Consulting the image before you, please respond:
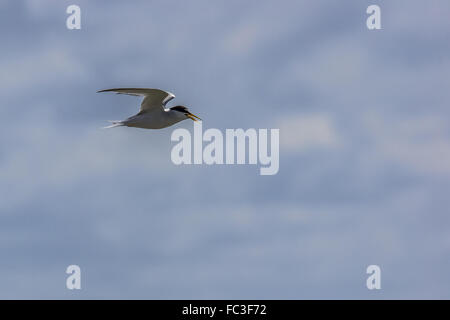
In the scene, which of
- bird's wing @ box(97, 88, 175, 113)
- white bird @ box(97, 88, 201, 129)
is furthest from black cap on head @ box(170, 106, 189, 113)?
bird's wing @ box(97, 88, 175, 113)

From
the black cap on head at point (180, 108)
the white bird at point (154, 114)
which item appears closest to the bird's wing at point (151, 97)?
the white bird at point (154, 114)

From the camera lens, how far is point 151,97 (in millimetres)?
23938

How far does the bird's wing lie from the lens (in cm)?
2312

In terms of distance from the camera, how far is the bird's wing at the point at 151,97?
23.1m

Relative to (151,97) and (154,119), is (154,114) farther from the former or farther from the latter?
(151,97)

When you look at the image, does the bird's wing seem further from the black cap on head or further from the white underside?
the black cap on head

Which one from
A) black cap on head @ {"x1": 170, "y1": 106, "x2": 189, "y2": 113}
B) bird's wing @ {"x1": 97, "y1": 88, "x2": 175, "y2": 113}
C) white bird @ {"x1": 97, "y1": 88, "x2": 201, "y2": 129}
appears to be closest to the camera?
bird's wing @ {"x1": 97, "y1": 88, "x2": 175, "y2": 113}

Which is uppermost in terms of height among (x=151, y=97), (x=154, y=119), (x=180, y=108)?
(x=151, y=97)

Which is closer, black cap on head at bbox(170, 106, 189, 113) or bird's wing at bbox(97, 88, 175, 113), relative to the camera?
bird's wing at bbox(97, 88, 175, 113)

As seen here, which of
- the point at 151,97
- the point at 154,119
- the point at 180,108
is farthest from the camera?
the point at 180,108

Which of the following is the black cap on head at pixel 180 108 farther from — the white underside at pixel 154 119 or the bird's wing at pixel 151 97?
the bird's wing at pixel 151 97

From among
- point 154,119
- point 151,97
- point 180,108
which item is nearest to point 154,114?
point 154,119

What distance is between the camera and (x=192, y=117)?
999 inches

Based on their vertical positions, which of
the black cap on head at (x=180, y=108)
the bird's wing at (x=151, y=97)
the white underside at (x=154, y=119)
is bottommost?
the white underside at (x=154, y=119)
